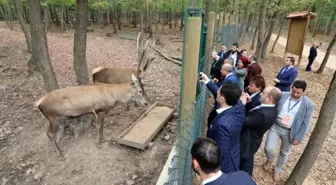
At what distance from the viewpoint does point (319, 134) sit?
334 cm

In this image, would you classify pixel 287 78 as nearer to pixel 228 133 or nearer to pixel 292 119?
pixel 292 119

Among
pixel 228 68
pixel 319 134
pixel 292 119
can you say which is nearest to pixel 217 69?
pixel 228 68

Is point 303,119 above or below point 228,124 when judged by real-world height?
below

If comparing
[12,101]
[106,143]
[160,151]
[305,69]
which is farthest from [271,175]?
[305,69]

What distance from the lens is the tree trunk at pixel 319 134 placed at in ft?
10.4

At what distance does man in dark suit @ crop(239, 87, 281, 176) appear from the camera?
Result: 328 cm

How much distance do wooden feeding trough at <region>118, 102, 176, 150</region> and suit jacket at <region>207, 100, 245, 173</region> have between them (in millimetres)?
1824

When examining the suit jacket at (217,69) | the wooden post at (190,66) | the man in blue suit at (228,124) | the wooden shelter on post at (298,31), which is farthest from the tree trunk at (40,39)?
the wooden shelter on post at (298,31)

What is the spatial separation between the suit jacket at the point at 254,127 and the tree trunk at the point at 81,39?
3.82 metres

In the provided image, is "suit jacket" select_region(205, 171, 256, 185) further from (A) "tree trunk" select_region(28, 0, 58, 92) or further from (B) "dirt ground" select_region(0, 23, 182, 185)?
(A) "tree trunk" select_region(28, 0, 58, 92)

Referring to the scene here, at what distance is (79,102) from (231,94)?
9.59ft

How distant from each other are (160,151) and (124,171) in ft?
2.39

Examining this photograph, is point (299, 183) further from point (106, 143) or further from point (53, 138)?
point (53, 138)

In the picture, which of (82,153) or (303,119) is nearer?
(303,119)
